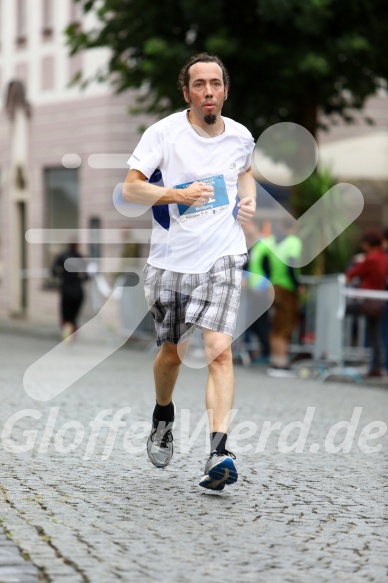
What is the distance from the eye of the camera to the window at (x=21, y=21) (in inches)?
1238

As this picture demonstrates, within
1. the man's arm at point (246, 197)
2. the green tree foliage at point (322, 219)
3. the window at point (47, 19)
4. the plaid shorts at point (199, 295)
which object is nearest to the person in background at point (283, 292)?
the green tree foliage at point (322, 219)

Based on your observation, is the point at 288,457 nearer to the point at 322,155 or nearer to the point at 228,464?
the point at 228,464

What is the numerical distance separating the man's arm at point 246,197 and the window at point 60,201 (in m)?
22.3

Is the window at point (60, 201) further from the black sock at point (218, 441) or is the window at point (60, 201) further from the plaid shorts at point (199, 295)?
the black sock at point (218, 441)

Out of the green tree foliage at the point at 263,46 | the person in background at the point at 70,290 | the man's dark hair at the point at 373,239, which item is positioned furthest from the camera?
the person in background at the point at 70,290

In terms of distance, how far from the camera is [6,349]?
20375 mm

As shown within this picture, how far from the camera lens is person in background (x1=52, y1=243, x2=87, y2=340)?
21.4m

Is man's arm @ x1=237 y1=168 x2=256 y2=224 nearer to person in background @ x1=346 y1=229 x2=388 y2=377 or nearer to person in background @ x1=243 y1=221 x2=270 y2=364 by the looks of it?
person in background @ x1=346 y1=229 x2=388 y2=377

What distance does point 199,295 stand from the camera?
6.77 meters

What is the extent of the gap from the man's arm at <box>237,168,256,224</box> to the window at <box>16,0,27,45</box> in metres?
25.2

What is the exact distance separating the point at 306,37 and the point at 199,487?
1220 cm

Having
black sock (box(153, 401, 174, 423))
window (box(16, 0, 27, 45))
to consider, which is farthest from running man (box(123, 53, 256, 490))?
window (box(16, 0, 27, 45))

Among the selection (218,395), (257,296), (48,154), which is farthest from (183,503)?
(48,154)

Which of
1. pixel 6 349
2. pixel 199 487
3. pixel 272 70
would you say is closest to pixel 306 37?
pixel 272 70
